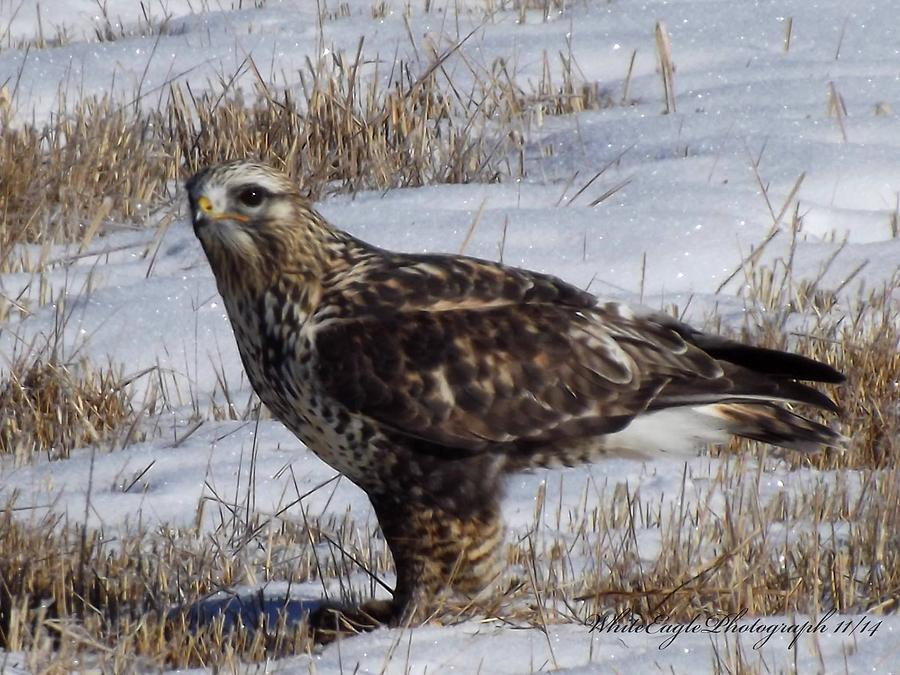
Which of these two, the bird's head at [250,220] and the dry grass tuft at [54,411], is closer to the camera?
the bird's head at [250,220]

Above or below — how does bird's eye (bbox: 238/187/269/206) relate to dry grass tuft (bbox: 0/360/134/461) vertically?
above

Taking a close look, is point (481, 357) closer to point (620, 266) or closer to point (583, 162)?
point (620, 266)

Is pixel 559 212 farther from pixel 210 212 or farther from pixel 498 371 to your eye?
pixel 210 212

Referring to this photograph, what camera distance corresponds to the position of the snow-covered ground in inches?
172

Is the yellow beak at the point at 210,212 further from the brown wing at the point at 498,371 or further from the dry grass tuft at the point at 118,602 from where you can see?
the dry grass tuft at the point at 118,602

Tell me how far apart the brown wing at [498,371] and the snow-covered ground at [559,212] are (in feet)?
1.82

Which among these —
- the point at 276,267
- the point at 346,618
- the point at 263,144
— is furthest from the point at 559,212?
the point at 346,618

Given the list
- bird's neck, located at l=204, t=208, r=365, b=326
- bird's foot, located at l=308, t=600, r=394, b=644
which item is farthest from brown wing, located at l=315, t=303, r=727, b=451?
bird's foot, located at l=308, t=600, r=394, b=644

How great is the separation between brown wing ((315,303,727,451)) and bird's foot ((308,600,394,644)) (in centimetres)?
52

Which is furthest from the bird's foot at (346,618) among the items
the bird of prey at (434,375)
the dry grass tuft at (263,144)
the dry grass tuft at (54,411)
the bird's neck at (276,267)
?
the dry grass tuft at (263,144)

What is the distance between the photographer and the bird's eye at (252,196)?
4.52 m

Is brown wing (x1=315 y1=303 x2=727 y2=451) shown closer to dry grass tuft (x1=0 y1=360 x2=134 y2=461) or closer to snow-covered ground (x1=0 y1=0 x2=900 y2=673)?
snow-covered ground (x1=0 y1=0 x2=900 y2=673)

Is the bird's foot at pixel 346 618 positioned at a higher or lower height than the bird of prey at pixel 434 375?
lower

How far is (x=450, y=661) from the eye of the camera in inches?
163
